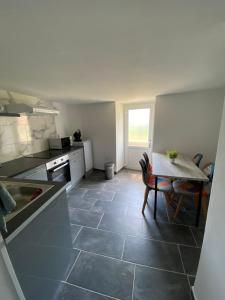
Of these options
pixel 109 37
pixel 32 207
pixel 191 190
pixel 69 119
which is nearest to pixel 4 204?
pixel 32 207

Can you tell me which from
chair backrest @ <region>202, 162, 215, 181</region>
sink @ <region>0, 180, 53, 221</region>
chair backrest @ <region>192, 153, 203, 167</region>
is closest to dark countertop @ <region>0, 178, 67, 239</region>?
sink @ <region>0, 180, 53, 221</region>

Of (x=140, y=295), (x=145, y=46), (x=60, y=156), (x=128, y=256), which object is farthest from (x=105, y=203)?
(x=145, y=46)

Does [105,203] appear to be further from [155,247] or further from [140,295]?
[140,295]

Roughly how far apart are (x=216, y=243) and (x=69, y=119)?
4084 mm

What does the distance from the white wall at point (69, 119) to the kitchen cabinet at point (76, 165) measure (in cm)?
94

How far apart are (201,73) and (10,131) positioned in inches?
123

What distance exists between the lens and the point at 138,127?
13.3 feet

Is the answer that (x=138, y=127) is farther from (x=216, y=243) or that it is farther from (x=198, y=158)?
(x=216, y=243)

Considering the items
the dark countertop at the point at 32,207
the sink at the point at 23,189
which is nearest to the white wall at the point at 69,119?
the sink at the point at 23,189

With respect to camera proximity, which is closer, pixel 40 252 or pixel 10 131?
pixel 40 252

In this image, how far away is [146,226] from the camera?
6.64ft

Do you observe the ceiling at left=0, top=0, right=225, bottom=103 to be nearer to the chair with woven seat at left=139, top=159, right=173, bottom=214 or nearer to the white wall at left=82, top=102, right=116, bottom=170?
the chair with woven seat at left=139, top=159, right=173, bottom=214

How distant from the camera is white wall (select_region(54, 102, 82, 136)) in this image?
12.6 ft

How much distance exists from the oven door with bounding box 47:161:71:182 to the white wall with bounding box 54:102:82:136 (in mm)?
1296
